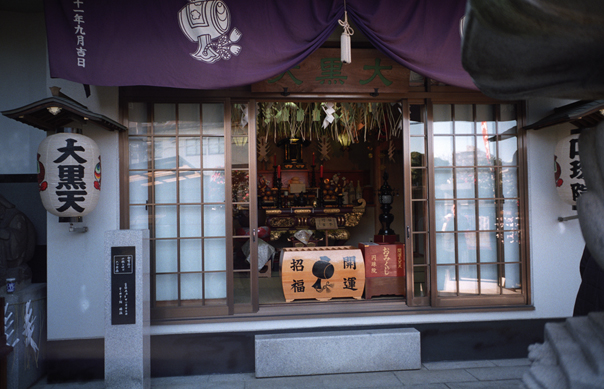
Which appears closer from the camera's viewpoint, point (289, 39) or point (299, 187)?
point (289, 39)

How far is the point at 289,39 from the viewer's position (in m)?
3.61

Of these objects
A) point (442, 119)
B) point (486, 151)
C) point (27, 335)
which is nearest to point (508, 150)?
point (486, 151)

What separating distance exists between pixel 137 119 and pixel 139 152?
14.8 inches

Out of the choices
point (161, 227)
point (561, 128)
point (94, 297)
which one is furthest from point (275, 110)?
point (561, 128)

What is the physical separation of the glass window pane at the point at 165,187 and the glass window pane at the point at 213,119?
640 mm

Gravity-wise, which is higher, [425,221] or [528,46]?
[528,46]

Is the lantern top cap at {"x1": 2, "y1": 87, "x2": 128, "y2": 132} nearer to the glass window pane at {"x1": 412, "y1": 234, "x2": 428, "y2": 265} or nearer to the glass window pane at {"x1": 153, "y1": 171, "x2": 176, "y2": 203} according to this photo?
the glass window pane at {"x1": 153, "y1": 171, "x2": 176, "y2": 203}

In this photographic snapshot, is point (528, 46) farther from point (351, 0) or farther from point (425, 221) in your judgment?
point (425, 221)

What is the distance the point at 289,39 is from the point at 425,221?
2565 millimetres

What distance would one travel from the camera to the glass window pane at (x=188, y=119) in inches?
166

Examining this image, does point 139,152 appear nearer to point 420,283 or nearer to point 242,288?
point 242,288

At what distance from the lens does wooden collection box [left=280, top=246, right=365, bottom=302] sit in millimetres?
4609

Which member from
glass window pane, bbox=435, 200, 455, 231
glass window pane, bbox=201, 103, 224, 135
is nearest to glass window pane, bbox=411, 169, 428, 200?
glass window pane, bbox=435, 200, 455, 231

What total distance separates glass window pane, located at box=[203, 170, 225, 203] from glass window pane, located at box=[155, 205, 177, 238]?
402mm
